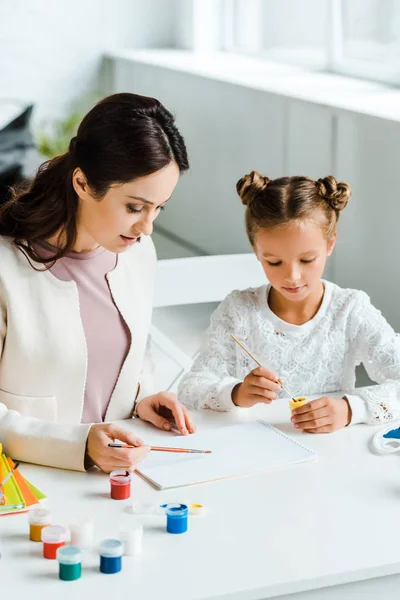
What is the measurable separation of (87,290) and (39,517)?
0.60 metres

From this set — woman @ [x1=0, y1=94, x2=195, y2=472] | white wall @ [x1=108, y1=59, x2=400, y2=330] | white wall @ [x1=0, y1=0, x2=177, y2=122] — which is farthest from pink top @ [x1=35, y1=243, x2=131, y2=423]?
white wall @ [x1=0, y1=0, x2=177, y2=122]

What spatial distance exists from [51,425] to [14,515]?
0.24 metres

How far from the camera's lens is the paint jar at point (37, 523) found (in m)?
1.31

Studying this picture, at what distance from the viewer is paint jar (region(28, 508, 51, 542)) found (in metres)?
1.31

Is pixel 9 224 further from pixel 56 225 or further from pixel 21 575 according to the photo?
pixel 21 575

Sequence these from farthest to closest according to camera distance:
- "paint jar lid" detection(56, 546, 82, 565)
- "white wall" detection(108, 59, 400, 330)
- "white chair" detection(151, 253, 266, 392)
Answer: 1. "white wall" detection(108, 59, 400, 330)
2. "white chair" detection(151, 253, 266, 392)
3. "paint jar lid" detection(56, 546, 82, 565)

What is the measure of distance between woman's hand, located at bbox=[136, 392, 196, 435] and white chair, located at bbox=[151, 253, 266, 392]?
130 centimetres

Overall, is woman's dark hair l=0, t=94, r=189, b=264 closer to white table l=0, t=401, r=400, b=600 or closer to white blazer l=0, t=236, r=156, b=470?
white blazer l=0, t=236, r=156, b=470

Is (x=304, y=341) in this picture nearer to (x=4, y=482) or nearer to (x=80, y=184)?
(x=80, y=184)

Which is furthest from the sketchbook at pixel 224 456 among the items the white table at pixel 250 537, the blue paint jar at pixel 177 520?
the blue paint jar at pixel 177 520

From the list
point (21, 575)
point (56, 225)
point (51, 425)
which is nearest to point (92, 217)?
point (56, 225)

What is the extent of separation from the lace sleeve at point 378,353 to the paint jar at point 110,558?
2.30 ft

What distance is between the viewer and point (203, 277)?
3150 mm

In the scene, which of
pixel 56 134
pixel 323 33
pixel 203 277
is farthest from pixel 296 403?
pixel 56 134
